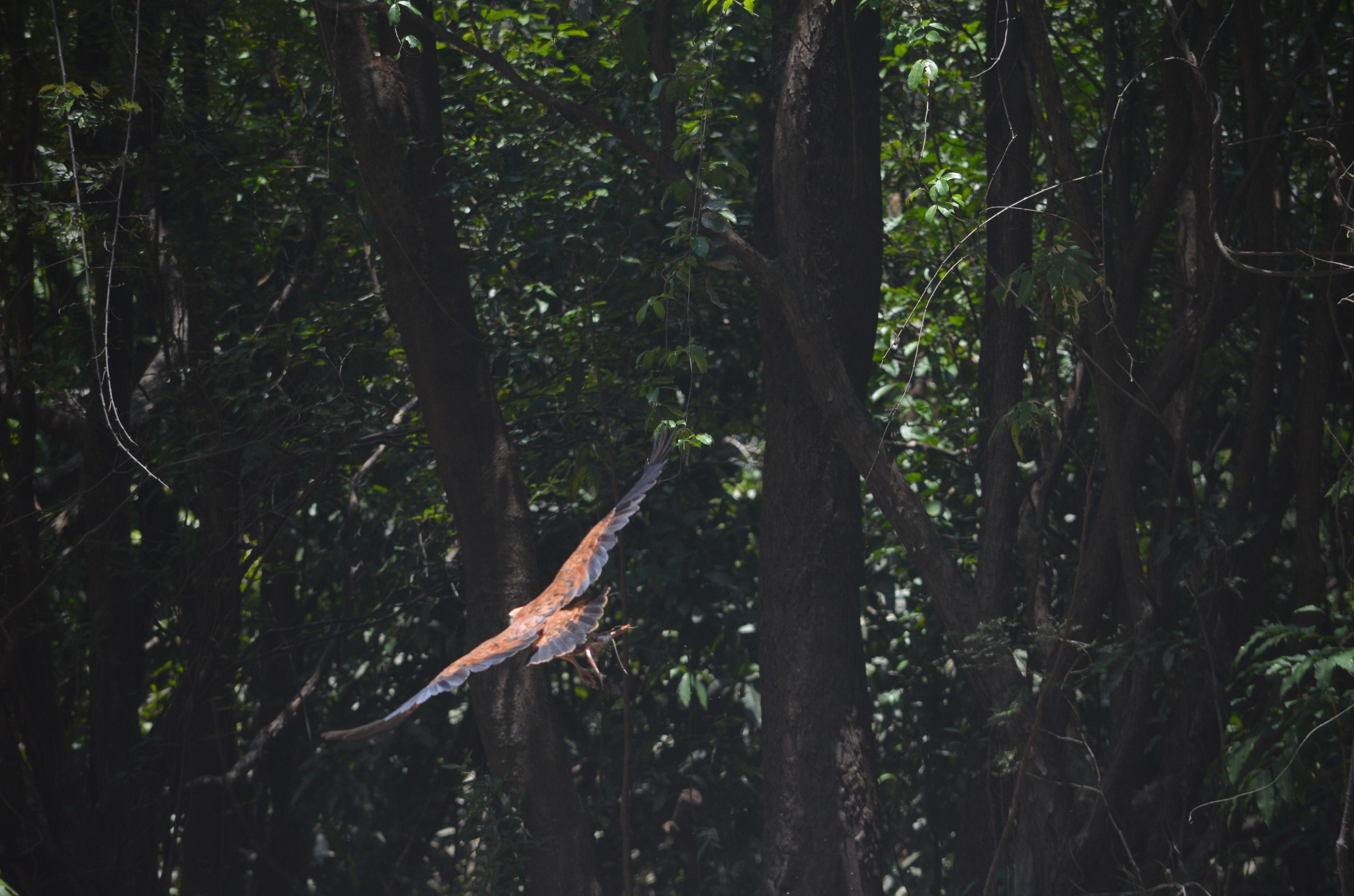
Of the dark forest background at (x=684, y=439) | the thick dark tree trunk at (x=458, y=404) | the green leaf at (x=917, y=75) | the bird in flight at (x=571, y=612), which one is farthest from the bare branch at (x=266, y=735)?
the green leaf at (x=917, y=75)

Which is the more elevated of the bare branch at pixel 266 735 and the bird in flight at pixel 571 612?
the bird in flight at pixel 571 612

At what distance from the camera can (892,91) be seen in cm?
405

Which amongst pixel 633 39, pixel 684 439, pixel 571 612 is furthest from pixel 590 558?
pixel 633 39

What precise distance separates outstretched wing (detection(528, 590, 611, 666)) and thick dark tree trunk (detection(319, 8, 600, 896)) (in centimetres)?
75

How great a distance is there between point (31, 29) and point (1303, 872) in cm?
508

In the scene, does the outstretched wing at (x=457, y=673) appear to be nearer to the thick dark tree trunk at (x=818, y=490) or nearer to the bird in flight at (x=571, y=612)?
the bird in flight at (x=571, y=612)

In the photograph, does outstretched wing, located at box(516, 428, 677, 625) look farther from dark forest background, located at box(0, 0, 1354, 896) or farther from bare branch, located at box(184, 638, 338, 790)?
bare branch, located at box(184, 638, 338, 790)

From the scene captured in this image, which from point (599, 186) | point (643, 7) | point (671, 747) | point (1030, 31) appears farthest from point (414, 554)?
point (1030, 31)

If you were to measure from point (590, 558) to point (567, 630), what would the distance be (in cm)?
20

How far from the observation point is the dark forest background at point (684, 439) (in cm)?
295

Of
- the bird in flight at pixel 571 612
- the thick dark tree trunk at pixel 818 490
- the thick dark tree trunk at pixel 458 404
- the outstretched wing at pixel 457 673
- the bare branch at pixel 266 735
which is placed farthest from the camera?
the bare branch at pixel 266 735

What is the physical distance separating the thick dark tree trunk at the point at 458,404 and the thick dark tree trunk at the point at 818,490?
760 mm

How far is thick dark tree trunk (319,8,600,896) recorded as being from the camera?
3406 millimetres

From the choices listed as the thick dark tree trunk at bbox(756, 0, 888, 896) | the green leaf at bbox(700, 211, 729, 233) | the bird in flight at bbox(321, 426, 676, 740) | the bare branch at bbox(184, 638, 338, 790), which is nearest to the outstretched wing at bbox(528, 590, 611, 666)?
the bird in flight at bbox(321, 426, 676, 740)
